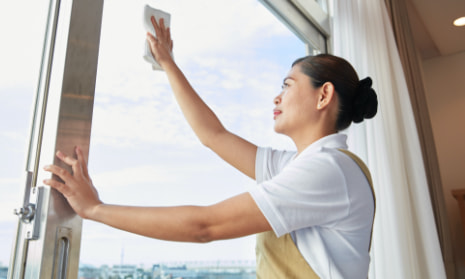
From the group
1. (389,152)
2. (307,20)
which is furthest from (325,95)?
(307,20)

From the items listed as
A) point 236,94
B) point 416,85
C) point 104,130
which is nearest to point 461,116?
point 416,85

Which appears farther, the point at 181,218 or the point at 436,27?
the point at 436,27

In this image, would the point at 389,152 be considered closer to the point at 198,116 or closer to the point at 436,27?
the point at 198,116

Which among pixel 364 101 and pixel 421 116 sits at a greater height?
pixel 421 116

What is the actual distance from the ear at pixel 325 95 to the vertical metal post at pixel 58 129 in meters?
0.56

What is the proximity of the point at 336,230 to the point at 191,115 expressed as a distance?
1.73ft

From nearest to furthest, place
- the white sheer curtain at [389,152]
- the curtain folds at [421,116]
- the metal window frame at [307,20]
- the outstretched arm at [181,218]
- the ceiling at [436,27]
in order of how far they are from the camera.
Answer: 1. the outstretched arm at [181,218]
2. the white sheer curtain at [389,152]
3. the metal window frame at [307,20]
4. the curtain folds at [421,116]
5. the ceiling at [436,27]

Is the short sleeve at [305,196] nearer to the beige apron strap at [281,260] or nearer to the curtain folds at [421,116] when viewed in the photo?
the beige apron strap at [281,260]

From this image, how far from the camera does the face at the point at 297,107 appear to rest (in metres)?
1.15

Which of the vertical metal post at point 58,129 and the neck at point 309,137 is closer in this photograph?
the vertical metal post at point 58,129

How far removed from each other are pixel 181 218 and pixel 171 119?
0.55 metres

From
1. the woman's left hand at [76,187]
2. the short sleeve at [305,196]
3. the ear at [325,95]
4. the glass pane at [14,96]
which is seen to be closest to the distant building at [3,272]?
the glass pane at [14,96]

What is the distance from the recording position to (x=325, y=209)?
910 mm

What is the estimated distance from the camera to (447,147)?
12.0ft
